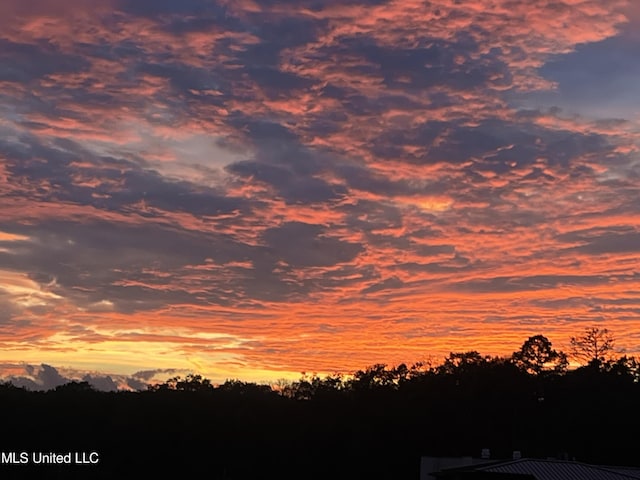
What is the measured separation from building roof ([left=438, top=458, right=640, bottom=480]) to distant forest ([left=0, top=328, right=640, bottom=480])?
25.8 metres

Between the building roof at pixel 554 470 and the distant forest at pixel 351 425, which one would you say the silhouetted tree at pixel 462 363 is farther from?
the building roof at pixel 554 470

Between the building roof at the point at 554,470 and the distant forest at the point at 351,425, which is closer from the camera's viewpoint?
the building roof at the point at 554,470

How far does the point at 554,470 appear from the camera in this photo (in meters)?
56.1

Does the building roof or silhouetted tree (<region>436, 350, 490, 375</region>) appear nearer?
the building roof

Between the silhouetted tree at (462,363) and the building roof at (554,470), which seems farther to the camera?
the silhouetted tree at (462,363)

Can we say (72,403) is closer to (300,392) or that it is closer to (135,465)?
(135,465)

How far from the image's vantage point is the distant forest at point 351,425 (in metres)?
87.4

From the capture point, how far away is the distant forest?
87.4 m

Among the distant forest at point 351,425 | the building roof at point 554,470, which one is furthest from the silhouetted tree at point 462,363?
the building roof at point 554,470

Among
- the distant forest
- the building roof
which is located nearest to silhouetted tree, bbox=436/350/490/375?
the distant forest

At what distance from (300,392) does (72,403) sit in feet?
90.3

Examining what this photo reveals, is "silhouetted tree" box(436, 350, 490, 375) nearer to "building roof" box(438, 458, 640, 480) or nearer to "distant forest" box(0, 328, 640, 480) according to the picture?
"distant forest" box(0, 328, 640, 480)

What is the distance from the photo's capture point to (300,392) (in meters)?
112

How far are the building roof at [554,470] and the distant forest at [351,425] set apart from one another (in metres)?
25.8
